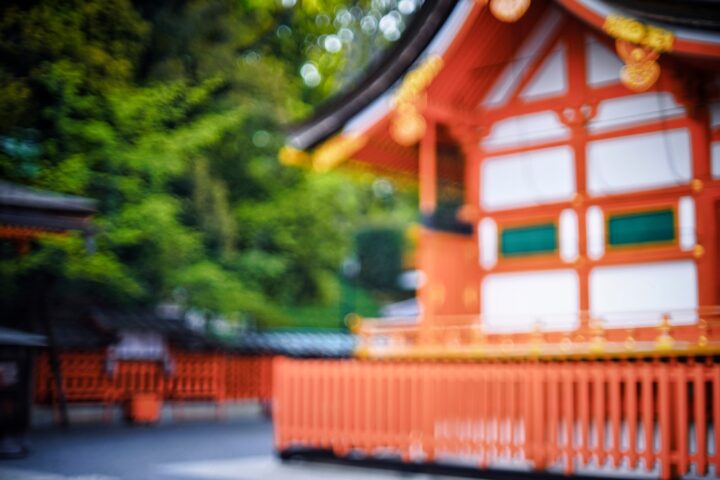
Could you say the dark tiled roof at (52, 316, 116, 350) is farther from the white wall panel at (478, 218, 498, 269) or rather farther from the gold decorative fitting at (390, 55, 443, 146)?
the white wall panel at (478, 218, 498, 269)

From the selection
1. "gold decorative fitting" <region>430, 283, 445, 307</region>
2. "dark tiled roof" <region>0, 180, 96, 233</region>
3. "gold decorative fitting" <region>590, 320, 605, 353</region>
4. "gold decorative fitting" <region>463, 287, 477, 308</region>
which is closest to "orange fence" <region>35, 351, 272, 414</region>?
"dark tiled roof" <region>0, 180, 96, 233</region>

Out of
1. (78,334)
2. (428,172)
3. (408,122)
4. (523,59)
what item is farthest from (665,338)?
(78,334)

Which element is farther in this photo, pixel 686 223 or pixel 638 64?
pixel 686 223

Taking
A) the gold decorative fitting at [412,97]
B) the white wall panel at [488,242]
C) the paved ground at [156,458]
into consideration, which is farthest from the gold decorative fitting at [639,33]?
the paved ground at [156,458]

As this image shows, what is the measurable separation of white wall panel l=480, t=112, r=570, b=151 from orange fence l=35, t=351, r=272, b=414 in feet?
25.5

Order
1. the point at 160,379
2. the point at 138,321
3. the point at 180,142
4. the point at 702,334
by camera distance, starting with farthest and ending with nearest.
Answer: the point at 160,379
the point at 138,321
the point at 180,142
the point at 702,334

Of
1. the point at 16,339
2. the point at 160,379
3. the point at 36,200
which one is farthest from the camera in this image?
the point at 160,379

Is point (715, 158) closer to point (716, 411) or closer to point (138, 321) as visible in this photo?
point (716, 411)

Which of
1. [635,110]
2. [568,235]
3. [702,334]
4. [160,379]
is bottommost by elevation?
[160,379]

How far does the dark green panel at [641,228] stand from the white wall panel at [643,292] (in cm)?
35

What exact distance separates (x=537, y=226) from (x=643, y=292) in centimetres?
194

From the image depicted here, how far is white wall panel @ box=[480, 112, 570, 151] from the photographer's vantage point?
12656 millimetres

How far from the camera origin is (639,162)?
11758mm

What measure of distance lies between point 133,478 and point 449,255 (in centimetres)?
641
